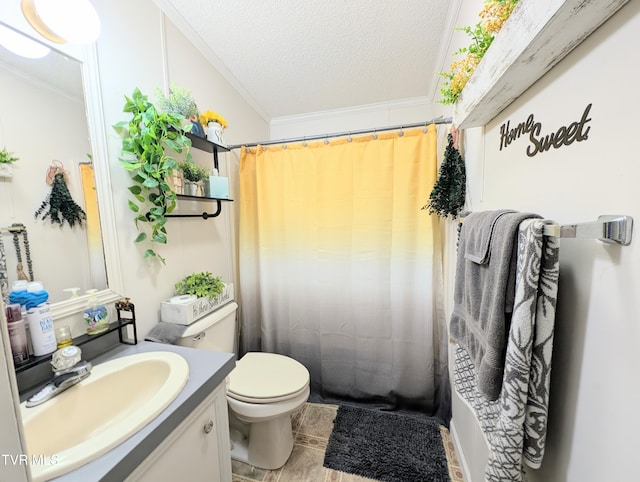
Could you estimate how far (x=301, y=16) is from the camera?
4.12 ft

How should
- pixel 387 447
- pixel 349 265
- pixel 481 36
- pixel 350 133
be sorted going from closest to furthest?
pixel 481 36, pixel 387 447, pixel 350 133, pixel 349 265

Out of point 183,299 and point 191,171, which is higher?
point 191,171

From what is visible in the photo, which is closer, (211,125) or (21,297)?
(21,297)

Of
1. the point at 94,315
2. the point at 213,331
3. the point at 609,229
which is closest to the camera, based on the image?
the point at 609,229

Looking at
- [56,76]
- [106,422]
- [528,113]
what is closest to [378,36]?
[528,113]

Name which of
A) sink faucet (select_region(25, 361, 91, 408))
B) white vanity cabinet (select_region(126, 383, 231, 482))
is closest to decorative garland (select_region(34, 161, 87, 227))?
sink faucet (select_region(25, 361, 91, 408))

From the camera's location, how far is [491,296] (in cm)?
65

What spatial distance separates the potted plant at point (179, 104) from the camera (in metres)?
1.18

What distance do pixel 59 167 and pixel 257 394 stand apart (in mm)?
1246

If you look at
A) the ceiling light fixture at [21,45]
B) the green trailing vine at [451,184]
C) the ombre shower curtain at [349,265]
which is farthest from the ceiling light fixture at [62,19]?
the green trailing vine at [451,184]

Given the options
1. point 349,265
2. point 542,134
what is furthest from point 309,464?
point 542,134

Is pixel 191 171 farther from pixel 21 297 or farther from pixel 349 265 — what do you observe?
pixel 349 265

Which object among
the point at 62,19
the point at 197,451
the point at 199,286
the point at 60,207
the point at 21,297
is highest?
the point at 62,19

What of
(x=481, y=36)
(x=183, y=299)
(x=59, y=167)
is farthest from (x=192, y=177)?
(x=481, y=36)
